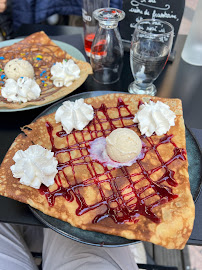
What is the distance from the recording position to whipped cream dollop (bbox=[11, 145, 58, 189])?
2.88 ft

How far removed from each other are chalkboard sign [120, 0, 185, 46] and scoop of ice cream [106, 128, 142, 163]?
828mm

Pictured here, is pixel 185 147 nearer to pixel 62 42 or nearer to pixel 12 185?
Answer: pixel 12 185

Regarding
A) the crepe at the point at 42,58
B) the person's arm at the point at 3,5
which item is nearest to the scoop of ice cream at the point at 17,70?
the crepe at the point at 42,58

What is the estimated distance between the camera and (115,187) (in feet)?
2.97

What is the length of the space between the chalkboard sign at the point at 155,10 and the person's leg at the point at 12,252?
52.3 inches

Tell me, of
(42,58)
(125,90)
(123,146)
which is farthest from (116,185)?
(42,58)

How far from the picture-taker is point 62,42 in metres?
1.65

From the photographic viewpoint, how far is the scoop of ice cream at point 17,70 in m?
1.36

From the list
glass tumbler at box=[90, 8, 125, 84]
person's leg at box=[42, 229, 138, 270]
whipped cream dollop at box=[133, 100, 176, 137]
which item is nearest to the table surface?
glass tumbler at box=[90, 8, 125, 84]

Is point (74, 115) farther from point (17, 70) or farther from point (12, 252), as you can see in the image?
point (12, 252)

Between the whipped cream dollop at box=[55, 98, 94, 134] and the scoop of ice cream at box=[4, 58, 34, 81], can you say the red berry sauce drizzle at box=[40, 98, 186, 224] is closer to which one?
the whipped cream dollop at box=[55, 98, 94, 134]

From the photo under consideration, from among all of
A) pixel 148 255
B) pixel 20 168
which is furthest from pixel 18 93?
pixel 148 255

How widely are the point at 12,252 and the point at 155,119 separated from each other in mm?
821

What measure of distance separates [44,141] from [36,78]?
1.77 feet
